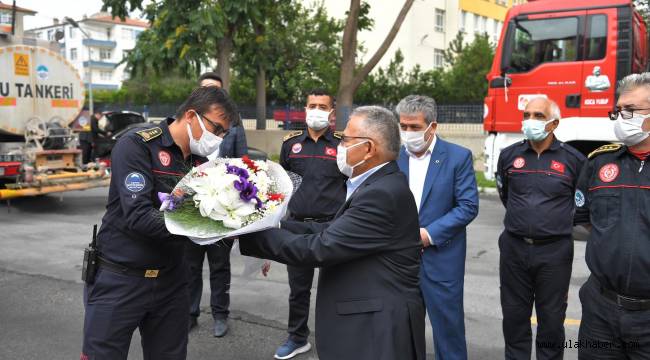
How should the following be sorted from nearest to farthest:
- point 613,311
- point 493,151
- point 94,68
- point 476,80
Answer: point 613,311 < point 493,151 < point 476,80 < point 94,68

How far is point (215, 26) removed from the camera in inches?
488

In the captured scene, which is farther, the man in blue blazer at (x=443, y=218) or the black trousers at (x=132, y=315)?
the man in blue blazer at (x=443, y=218)

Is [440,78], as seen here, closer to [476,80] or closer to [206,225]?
[476,80]

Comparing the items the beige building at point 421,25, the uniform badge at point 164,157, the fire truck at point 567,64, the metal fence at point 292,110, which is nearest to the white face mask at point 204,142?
the uniform badge at point 164,157

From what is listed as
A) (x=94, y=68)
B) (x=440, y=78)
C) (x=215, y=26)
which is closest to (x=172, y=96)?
(x=440, y=78)

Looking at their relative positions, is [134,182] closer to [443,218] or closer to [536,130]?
[443,218]

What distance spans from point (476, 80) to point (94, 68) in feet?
208

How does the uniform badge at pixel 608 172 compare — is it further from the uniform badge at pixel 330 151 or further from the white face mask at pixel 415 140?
the uniform badge at pixel 330 151

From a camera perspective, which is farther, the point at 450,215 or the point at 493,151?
the point at 493,151

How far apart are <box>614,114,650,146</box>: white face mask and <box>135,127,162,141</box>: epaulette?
7.57 feet

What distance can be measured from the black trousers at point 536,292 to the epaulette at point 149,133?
2.39 metres

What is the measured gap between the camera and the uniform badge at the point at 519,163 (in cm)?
395

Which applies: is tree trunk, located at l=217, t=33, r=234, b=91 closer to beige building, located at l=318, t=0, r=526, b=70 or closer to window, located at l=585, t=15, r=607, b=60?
window, located at l=585, t=15, r=607, b=60

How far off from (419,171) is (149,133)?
69.9 inches
